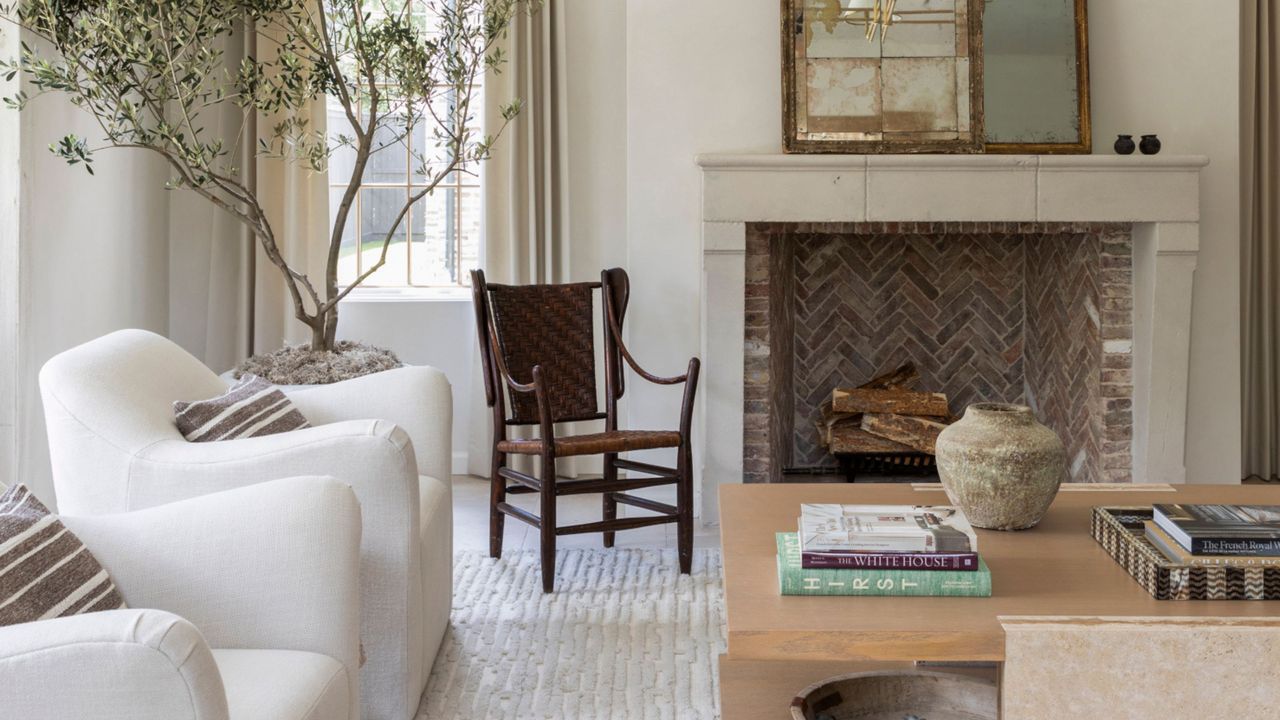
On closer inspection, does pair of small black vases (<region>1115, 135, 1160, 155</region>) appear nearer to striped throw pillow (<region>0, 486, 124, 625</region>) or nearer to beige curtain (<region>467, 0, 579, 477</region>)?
beige curtain (<region>467, 0, 579, 477</region>)

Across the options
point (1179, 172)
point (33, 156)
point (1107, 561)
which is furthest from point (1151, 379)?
point (33, 156)

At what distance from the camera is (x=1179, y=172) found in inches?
171

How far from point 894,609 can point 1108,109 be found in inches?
129

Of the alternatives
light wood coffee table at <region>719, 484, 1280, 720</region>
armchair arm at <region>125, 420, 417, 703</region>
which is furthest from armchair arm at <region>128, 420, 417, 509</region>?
light wood coffee table at <region>719, 484, 1280, 720</region>

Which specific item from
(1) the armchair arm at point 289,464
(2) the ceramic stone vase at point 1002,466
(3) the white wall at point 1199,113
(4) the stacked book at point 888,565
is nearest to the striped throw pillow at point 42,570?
(1) the armchair arm at point 289,464

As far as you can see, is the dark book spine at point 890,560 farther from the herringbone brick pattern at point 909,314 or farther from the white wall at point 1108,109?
the herringbone brick pattern at point 909,314

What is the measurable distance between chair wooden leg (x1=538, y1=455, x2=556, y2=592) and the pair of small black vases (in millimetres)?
2403

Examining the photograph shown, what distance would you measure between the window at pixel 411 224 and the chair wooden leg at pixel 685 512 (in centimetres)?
196

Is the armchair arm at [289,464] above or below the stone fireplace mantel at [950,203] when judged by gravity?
below

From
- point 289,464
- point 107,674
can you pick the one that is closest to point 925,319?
point 289,464

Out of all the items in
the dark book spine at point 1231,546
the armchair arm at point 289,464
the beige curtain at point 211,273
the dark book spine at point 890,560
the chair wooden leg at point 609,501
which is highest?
the beige curtain at point 211,273

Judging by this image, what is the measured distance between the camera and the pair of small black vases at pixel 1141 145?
439 centimetres

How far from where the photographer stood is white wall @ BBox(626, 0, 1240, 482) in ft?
14.9

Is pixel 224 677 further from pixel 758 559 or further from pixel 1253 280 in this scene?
pixel 1253 280
